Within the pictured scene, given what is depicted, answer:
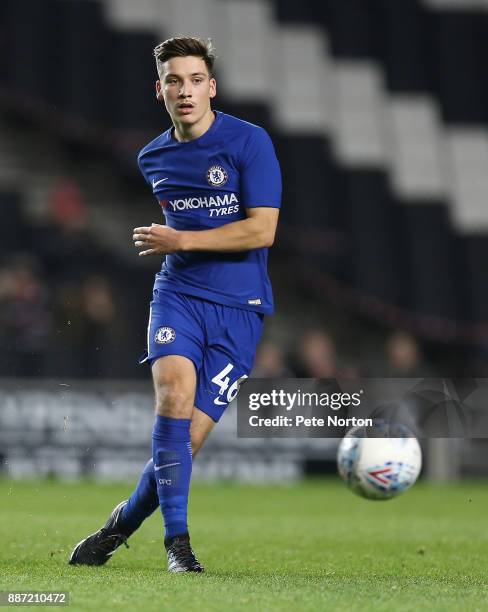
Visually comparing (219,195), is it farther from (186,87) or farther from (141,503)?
(141,503)

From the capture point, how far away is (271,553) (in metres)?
5.55

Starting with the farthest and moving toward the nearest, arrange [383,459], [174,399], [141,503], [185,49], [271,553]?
Answer: [271,553], [383,459], [141,503], [185,49], [174,399]

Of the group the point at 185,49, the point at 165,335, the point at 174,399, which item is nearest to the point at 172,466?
the point at 174,399

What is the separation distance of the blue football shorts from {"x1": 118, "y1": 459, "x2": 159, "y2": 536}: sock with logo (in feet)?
1.04

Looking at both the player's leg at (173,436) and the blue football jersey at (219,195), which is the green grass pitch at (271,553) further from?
the blue football jersey at (219,195)

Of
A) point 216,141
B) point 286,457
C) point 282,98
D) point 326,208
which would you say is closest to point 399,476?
point 216,141

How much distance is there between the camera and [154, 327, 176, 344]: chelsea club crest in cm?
448

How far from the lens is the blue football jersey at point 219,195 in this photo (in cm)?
459

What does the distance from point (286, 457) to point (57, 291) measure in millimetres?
2588

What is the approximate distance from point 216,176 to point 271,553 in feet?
5.91

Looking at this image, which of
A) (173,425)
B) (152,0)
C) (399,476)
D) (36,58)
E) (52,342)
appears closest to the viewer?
(173,425)

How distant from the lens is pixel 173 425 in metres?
4.46

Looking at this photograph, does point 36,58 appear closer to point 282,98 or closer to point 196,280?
point 282,98

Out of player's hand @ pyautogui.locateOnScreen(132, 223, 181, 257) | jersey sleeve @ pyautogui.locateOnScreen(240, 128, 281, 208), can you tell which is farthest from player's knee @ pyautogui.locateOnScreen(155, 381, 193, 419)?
jersey sleeve @ pyautogui.locateOnScreen(240, 128, 281, 208)
